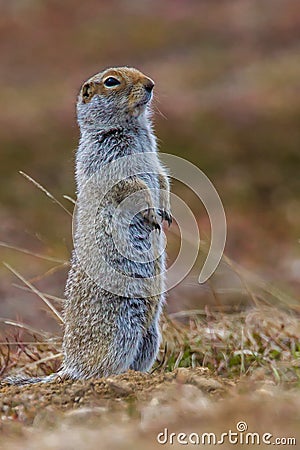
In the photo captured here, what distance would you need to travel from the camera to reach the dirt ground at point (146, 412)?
333 centimetres

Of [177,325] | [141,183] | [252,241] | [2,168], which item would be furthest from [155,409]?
[2,168]

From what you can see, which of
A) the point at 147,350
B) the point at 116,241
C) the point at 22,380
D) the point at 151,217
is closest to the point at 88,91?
the point at 151,217

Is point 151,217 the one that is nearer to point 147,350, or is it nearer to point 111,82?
point 147,350

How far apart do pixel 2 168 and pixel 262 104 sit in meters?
7.46

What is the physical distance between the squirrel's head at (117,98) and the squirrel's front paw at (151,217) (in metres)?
0.69

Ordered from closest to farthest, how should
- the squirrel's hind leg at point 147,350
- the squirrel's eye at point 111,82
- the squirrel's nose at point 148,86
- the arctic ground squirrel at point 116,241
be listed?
the arctic ground squirrel at point 116,241 < the squirrel's hind leg at point 147,350 < the squirrel's nose at point 148,86 < the squirrel's eye at point 111,82

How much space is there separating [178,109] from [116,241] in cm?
1851

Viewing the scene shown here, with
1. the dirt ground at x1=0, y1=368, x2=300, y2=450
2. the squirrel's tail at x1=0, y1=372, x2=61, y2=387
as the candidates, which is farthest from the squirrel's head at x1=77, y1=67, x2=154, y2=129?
the dirt ground at x1=0, y1=368, x2=300, y2=450

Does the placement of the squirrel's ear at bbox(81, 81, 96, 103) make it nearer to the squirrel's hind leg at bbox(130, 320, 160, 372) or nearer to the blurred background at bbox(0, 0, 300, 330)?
the squirrel's hind leg at bbox(130, 320, 160, 372)

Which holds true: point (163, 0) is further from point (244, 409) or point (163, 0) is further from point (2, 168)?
point (244, 409)

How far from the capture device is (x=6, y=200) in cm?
1919

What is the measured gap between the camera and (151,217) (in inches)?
203

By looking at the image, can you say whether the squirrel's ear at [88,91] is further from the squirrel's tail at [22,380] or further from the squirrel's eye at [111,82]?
the squirrel's tail at [22,380]

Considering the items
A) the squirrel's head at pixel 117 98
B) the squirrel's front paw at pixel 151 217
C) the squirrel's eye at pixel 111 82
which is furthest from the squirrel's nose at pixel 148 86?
the squirrel's front paw at pixel 151 217
